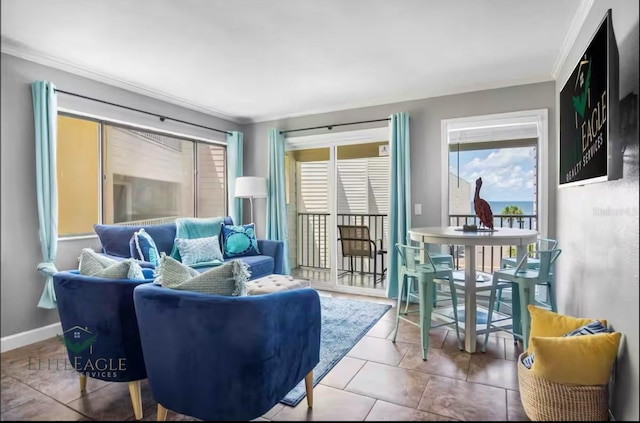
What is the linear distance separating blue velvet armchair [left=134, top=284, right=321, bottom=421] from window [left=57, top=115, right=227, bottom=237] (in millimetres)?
1959

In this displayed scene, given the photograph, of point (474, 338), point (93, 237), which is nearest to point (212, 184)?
point (93, 237)

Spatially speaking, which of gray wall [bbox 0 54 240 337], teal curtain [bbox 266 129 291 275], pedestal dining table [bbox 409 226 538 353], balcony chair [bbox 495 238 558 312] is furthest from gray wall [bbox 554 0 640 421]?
teal curtain [bbox 266 129 291 275]

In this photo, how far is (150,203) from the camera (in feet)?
13.5

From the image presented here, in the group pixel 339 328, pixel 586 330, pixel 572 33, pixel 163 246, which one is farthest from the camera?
pixel 163 246

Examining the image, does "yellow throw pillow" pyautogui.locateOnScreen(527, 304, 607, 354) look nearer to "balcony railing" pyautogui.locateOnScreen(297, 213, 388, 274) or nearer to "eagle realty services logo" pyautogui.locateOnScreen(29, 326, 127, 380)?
"eagle realty services logo" pyautogui.locateOnScreen(29, 326, 127, 380)

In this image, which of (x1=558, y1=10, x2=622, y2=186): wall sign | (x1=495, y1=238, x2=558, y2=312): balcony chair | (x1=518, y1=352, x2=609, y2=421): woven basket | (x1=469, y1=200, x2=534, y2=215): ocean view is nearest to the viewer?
(x1=518, y1=352, x2=609, y2=421): woven basket

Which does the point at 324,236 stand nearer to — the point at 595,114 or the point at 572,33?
the point at 572,33

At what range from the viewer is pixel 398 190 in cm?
406

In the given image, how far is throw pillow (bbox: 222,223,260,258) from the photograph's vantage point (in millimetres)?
4117

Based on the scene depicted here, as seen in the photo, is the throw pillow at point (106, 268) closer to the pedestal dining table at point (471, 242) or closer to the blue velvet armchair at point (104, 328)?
Result: the blue velvet armchair at point (104, 328)

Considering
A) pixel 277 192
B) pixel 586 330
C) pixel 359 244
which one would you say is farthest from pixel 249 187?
pixel 586 330

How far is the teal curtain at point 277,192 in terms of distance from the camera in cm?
486

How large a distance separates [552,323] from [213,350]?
5.79 feet

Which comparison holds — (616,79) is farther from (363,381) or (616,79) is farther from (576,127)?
(363,381)
